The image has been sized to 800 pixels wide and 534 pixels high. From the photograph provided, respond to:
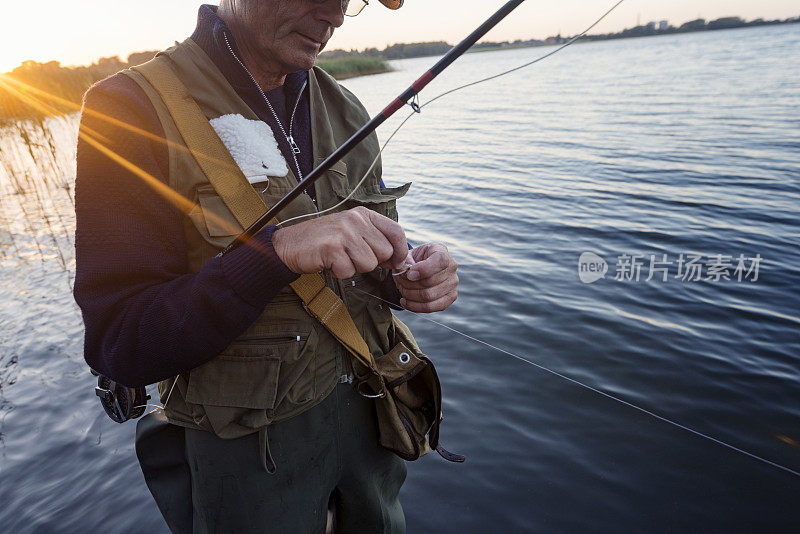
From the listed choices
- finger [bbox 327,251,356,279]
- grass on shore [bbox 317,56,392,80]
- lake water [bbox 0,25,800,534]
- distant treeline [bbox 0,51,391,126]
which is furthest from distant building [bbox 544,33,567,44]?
grass on shore [bbox 317,56,392,80]

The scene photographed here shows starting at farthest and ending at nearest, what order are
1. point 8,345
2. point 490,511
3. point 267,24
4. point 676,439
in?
point 8,345, point 676,439, point 490,511, point 267,24

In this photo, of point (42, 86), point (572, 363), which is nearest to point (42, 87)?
point (42, 86)

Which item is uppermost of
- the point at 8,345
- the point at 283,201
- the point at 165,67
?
the point at 165,67

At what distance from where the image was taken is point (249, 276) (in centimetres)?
130

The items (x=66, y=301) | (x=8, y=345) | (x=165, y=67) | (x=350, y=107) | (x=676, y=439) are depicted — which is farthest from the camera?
(x=66, y=301)

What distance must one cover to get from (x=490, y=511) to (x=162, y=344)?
A: 303 centimetres

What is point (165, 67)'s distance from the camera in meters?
1.49

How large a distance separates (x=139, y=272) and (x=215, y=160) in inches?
15.7

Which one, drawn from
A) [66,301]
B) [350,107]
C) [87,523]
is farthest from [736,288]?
[66,301]

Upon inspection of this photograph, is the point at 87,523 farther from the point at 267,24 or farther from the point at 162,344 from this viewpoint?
the point at 267,24

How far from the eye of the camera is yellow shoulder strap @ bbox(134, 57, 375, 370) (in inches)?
56.5

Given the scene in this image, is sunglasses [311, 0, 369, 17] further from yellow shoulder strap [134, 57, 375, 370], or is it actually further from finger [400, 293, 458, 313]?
finger [400, 293, 458, 313]

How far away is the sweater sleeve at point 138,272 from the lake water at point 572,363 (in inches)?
110

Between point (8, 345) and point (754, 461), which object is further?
point (8, 345)
